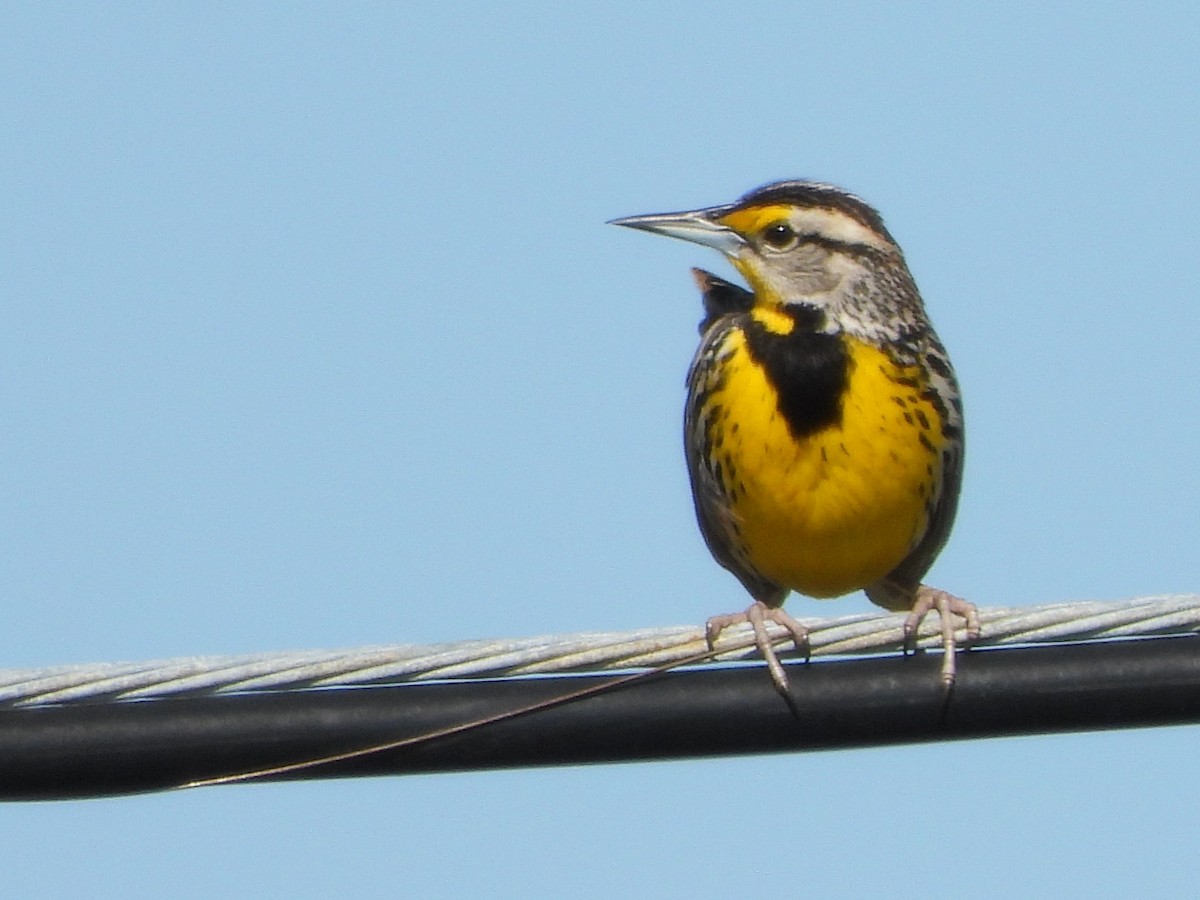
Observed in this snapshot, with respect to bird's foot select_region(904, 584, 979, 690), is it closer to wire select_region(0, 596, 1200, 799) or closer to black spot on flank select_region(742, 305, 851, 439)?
wire select_region(0, 596, 1200, 799)

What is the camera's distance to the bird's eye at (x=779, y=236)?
718 cm

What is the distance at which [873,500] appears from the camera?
22.0 feet

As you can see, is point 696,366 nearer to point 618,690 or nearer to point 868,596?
point 868,596

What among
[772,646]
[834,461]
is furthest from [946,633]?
[834,461]

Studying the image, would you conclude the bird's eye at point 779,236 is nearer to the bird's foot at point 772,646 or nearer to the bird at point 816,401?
the bird at point 816,401

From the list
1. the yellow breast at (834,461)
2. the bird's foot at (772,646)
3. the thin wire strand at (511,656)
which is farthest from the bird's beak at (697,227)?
the thin wire strand at (511,656)

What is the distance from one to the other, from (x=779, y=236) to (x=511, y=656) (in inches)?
123

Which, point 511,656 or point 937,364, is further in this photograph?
point 937,364

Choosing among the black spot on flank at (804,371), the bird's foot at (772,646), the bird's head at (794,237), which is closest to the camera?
the bird's foot at (772,646)

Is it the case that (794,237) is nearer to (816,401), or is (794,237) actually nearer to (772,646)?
(816,401)

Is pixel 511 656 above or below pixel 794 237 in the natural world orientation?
below

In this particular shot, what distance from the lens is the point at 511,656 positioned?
14.3ft

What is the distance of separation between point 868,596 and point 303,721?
3.70 meters

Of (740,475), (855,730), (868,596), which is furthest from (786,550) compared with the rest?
(855,730)
